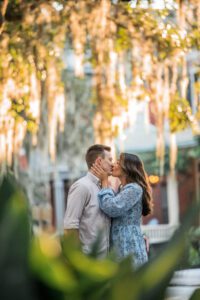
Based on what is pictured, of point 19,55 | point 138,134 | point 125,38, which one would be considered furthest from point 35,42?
point 138,134

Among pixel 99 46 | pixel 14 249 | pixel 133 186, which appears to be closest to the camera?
pixel 14 249

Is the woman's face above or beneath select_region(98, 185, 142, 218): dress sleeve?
above

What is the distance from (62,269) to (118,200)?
4.20m

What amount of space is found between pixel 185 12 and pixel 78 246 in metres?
10.4

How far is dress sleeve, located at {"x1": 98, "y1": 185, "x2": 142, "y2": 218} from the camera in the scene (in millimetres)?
5160

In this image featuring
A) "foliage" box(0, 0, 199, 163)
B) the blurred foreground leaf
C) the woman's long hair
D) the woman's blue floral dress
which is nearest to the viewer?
the blurred foreground leaf

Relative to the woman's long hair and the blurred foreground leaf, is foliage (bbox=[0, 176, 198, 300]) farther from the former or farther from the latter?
the woman's long hair

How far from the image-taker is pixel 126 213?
5285mm

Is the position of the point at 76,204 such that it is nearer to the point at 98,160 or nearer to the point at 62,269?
the point at 98,160

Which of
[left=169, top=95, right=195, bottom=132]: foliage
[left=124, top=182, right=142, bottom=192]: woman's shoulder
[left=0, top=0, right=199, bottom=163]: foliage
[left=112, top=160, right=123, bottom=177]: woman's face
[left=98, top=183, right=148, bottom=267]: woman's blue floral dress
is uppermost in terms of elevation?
[left=0, top=0, right=199, bottom=163]: foliage

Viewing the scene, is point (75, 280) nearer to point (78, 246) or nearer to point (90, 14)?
point (78, 246)

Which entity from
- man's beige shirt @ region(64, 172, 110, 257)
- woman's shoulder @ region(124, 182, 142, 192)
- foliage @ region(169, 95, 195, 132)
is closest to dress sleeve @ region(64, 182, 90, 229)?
man's beige shirt @ region(64, 172, 110, 257)

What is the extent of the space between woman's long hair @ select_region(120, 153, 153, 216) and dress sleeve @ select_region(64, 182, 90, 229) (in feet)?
0.87

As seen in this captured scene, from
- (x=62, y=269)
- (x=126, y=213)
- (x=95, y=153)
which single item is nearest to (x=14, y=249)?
(x=62, y=269)
